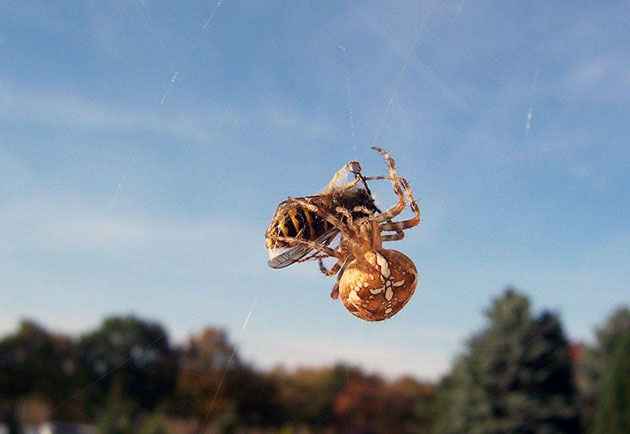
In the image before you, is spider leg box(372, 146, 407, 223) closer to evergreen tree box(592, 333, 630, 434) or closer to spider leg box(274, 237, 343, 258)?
spider leg box(274, 237, 343, 258)

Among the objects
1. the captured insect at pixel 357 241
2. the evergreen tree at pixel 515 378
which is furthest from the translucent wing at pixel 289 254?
the evergreen tree at pixel 515 378

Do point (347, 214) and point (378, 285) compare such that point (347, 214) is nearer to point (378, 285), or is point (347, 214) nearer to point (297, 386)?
point (378, 285)

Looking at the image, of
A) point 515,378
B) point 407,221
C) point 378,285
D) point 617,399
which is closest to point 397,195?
point 407,221

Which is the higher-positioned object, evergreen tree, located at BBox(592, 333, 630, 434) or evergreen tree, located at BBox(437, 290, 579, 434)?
evergreen tree, located at BBox(437, 290, 579, 434)

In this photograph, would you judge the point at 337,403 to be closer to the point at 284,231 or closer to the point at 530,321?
the point at 530,321

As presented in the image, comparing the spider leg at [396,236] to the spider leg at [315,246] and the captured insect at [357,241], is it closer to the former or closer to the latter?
the captured insect at [357,241]

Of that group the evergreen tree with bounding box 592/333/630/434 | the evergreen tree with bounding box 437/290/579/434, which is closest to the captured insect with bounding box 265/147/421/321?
the evergreen tree with bounding box 592/333/630/434
